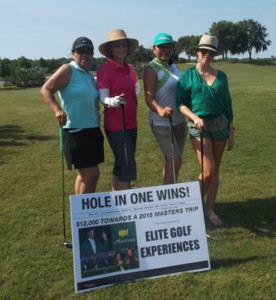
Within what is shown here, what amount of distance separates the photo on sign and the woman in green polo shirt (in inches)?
49.2

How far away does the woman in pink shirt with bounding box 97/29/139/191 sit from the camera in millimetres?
3789

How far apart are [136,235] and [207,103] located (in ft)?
4.99

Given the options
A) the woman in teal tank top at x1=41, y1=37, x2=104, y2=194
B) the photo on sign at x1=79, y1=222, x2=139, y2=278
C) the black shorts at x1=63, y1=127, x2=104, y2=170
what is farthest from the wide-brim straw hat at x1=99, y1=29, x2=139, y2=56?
the photo on sign at x1=79, y1=222, x2=139, y2=278

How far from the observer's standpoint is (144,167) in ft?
22.9

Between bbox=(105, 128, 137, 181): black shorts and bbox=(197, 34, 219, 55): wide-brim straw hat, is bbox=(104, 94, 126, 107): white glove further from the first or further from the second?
bbox=(197, 34, 219, 55): wide-brim straw hat

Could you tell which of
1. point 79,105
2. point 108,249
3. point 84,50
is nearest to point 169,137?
point 79,105

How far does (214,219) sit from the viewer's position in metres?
4.46

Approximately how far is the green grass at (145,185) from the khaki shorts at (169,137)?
0.96 m

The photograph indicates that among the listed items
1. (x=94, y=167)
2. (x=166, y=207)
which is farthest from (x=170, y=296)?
(x=94, y=167)

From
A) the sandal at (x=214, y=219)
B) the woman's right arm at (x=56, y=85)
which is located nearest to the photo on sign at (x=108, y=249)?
the woman's right arm at (x=56, y=85)

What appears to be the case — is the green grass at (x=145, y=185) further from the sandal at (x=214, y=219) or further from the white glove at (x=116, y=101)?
the white glove at (x=116, y=101)

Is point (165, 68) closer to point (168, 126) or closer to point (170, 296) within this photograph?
point (168, 126)

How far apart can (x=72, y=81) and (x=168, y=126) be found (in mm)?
1209

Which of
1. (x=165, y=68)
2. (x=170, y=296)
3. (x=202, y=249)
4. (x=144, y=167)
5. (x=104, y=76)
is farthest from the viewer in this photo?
(x=144, y=167)
